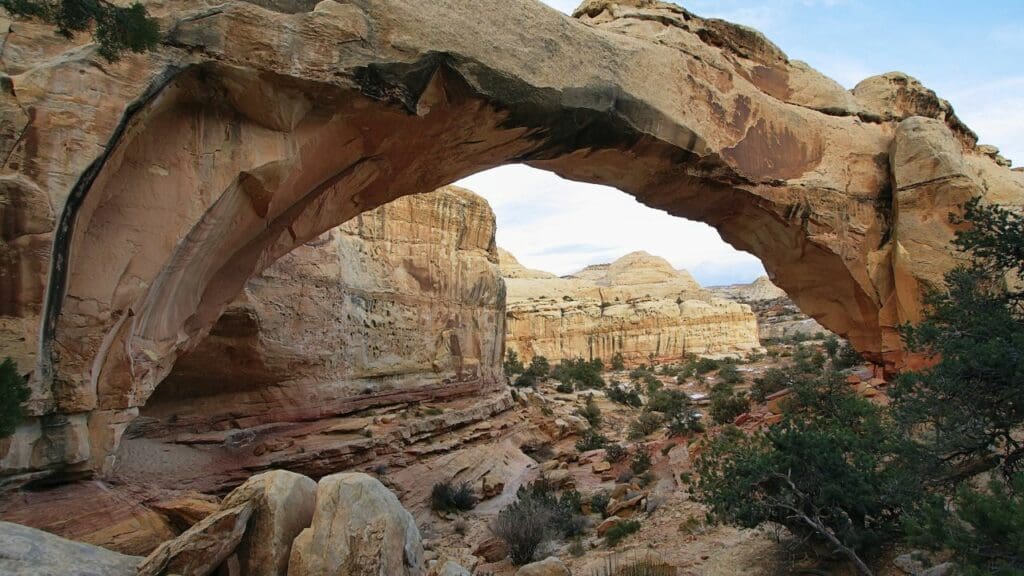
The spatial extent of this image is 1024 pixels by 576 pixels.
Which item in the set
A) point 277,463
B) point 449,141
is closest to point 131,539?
point 277,463

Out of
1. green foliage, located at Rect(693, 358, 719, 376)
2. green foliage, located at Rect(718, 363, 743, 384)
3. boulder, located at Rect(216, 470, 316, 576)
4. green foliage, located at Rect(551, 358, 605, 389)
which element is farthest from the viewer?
green foliage, located at Rect(693, 358, 719, 376)

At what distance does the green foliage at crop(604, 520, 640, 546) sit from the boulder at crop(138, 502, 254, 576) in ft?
16.4

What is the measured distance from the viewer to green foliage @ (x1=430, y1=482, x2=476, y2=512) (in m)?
10.6

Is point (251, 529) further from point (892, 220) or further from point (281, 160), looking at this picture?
point (892, 220)

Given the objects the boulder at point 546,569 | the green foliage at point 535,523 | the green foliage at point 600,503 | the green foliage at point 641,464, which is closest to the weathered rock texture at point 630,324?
the green foliage at point 641,464

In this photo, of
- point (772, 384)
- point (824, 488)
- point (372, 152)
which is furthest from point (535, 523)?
point (772, 384)

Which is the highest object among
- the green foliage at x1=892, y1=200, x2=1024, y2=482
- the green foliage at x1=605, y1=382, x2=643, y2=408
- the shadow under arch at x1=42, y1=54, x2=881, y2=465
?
the shadow under arch at x1=42, y1=54, x2=881, y2=465

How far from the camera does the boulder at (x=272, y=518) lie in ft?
12.3

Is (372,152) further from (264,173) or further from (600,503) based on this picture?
(600,503)

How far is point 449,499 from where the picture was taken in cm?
1070

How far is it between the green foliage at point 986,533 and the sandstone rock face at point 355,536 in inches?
134

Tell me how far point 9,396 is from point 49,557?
3.81 feet

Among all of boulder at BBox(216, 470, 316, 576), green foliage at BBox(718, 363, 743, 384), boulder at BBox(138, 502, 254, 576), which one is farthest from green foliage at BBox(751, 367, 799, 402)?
boulder at BBox(138, 502, 254, 576)

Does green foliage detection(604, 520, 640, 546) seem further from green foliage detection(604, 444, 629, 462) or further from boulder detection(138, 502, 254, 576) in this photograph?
boulder detection(138, 502, 254, 576)
